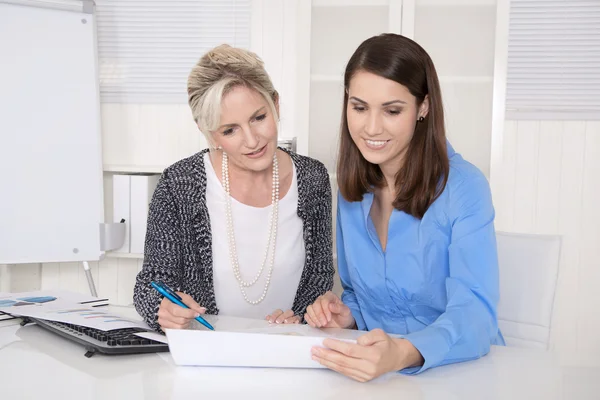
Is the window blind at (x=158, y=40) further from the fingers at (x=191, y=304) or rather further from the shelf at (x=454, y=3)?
the fingers at (x=191, y=304)

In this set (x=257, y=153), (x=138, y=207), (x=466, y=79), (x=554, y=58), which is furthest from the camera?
(x=138, y=207)

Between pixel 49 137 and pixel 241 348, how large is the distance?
2.24m

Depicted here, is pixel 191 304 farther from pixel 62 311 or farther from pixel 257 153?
pixel 257 153

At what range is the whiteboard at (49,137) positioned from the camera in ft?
9.82

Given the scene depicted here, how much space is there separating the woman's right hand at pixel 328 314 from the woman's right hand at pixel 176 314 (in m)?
0.24

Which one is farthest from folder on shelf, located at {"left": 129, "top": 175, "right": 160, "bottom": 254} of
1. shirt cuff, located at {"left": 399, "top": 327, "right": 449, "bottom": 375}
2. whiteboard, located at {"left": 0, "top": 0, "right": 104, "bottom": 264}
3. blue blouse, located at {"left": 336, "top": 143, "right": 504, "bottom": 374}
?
shirt cuff, located at {"left": 399, "top": 327, "right": 449, "bottom": 375}

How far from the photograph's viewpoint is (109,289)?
3525mm

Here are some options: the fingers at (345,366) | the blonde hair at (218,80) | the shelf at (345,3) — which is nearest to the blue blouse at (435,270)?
the fingers at (345,366)

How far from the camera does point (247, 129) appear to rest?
1.77m

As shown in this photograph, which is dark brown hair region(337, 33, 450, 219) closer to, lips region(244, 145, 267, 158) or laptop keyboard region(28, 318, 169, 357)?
lips region(244, 145, 267, 158)

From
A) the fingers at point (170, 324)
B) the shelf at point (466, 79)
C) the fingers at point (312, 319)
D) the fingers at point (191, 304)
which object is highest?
the shelf at point (466, 79)

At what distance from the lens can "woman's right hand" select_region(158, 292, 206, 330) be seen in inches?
54.9

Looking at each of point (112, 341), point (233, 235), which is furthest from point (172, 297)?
point (233, 235)

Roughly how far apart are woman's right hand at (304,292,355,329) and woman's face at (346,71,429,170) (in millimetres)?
357
